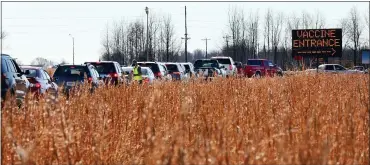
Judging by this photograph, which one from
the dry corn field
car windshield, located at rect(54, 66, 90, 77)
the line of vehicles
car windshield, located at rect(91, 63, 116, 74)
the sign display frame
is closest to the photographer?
the dry corn field

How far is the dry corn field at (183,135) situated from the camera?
334 centimetres

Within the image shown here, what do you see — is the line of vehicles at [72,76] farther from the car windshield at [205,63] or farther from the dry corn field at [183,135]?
the car windshield at [205,63]

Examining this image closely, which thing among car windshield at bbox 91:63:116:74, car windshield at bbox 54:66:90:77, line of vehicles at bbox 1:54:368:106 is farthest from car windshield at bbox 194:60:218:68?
car windshield at bbox 54:66:90:77

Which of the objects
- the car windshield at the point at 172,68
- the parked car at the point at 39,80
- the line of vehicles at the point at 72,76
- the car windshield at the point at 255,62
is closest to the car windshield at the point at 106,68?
the line of vehicles at the point at 72,76

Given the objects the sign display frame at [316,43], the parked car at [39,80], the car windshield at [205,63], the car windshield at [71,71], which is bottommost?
the parked car at [39,80]

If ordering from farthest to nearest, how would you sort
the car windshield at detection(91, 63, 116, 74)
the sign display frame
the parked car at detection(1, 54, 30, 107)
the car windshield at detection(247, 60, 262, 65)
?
the car windshield at detection(247, 60, 262, 65) < the sign display frame < the car windshield at detection(91, 63, 116, 74) < the parked car at detection(1, 54, 30, 107)

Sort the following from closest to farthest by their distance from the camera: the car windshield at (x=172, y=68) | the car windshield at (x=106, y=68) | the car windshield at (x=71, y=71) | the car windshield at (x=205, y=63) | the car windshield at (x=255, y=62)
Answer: the car windshield at (x=71, y=71)
the car windshield at (x=106, y=68)
the car windshield at (x=172, y=68)
the car windshield at (x=205, y=63)
the car windshield at (x=255, y=62)

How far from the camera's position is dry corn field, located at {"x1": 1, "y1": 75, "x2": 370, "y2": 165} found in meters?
3.34

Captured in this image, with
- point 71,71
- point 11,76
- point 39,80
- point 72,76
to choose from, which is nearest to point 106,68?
point 71,71

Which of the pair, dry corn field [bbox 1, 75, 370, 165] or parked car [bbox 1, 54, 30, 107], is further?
parked car [bbox 1, 54, 30, 107]

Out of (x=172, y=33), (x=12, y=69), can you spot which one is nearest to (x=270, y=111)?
(x=12, y=69)

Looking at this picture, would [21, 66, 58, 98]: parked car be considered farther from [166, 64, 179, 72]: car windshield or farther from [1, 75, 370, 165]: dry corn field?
[166, 64, 179, 72]: car windshield

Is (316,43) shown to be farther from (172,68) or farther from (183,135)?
(183,135)

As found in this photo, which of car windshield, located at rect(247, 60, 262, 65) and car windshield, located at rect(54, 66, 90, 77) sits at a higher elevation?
car windshield, located at rect(247, 60, 262, 65)
